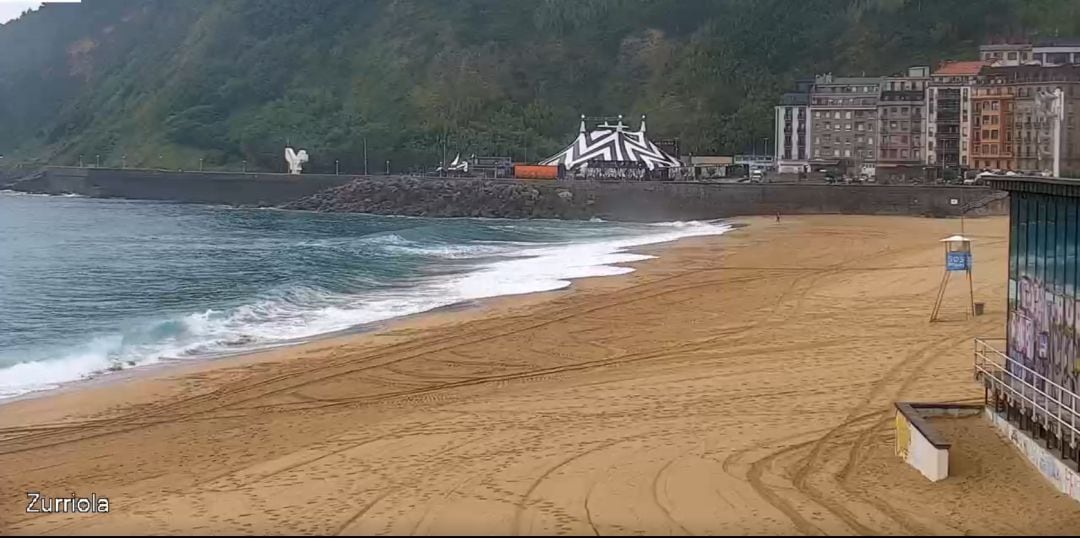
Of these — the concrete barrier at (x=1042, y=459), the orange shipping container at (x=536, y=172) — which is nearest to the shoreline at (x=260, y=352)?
the concrete barrier at (x=1042, y=459)

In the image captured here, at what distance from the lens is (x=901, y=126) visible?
5947 cm

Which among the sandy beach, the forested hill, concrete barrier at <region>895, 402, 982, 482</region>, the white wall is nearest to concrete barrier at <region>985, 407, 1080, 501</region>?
the sandy beach

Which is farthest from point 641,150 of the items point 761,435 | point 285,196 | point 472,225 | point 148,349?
point 761,435

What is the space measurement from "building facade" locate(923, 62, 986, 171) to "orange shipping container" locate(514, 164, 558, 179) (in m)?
20.6

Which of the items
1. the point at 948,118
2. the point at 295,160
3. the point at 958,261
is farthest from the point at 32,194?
the point at 958,261

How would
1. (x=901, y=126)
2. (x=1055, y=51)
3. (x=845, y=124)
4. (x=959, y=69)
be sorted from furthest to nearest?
1. (x=845, y=124)
2. (x=901, y=126)
3. (x=959, y=69)
4. (x=1055, y=51)

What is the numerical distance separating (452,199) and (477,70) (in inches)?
1107

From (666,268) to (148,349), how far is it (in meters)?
14.9

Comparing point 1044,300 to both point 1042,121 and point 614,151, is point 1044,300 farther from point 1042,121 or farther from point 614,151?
point 614,151

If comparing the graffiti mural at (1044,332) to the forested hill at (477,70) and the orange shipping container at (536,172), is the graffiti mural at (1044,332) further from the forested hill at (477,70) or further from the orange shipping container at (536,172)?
the forested hill at (477,70)

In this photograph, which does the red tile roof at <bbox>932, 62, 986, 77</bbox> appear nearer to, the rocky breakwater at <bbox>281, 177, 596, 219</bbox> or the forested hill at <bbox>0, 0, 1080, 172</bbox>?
the forested hill at <bbox>0, 0, 1080, 172</bbox>

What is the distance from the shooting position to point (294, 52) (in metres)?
105

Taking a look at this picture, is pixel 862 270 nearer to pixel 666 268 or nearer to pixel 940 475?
pixel 666 268

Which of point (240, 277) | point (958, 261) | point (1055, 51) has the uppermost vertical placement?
point (1055, 51)
